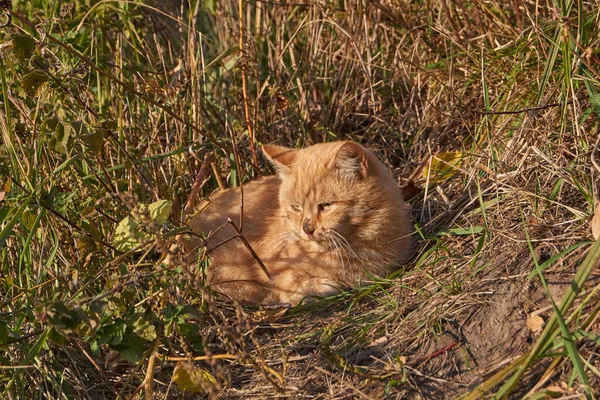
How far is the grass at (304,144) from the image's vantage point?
110 inches

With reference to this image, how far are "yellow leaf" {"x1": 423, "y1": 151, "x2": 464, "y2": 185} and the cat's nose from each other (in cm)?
80

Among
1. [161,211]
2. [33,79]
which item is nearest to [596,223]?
[161,211]

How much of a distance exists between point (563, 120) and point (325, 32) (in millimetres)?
1979

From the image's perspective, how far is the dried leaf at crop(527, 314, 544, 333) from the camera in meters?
2.73

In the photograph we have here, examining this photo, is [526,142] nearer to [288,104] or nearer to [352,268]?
[352,268]

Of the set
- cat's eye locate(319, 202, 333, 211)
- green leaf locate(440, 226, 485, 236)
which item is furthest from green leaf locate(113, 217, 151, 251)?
green leaf locate(440, 226, 485, 236)

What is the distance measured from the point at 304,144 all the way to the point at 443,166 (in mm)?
1021

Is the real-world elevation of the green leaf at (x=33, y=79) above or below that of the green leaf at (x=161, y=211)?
above

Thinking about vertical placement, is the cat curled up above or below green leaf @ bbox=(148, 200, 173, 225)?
below

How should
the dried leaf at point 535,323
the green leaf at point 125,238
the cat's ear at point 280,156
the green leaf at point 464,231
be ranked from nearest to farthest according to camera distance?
the dried leaf at point 535,323
the green leaf at point 125,238
the green leaf at point 464,231
the cat's ear at point 280,156

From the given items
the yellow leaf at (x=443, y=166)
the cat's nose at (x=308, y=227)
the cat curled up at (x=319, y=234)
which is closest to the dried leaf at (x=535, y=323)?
the cat curled up at (x=319, y=234)

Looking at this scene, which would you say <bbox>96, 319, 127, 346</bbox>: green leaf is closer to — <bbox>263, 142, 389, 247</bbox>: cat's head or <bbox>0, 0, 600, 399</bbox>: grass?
<bbox>0, 0, 600, 399</bbox>: grass

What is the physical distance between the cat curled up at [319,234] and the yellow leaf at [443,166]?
0.29m

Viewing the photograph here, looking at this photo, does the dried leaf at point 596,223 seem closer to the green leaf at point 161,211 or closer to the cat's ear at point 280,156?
the cat's ear at point 280,156
